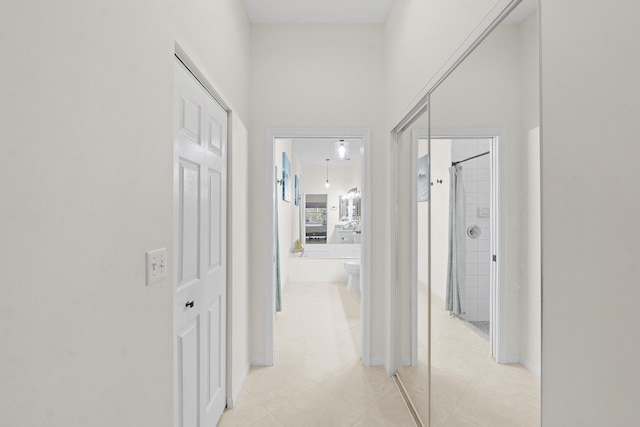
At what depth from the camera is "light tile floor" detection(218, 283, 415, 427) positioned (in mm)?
1940

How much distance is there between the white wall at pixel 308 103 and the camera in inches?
101

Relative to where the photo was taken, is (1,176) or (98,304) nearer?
(1,176)

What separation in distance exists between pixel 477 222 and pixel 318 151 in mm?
5774

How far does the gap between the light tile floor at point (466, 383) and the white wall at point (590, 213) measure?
0.13 metres

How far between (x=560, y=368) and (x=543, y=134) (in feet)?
1.91

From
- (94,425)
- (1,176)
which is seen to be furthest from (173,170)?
(94,425)

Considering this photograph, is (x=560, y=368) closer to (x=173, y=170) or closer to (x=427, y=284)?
(x=427, y=284)

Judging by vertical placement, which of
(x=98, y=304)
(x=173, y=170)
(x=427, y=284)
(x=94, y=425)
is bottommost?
(x=94, y=425)

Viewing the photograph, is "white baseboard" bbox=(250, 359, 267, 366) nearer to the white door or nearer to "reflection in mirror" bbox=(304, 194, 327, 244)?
the white door

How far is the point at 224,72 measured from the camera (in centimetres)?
190

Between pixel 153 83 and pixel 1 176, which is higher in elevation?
pixel 153 83

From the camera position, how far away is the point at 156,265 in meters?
1.08

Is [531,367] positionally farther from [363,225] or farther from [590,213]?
[363,225]

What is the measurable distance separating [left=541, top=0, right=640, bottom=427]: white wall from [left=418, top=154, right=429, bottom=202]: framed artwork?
3.18ft
